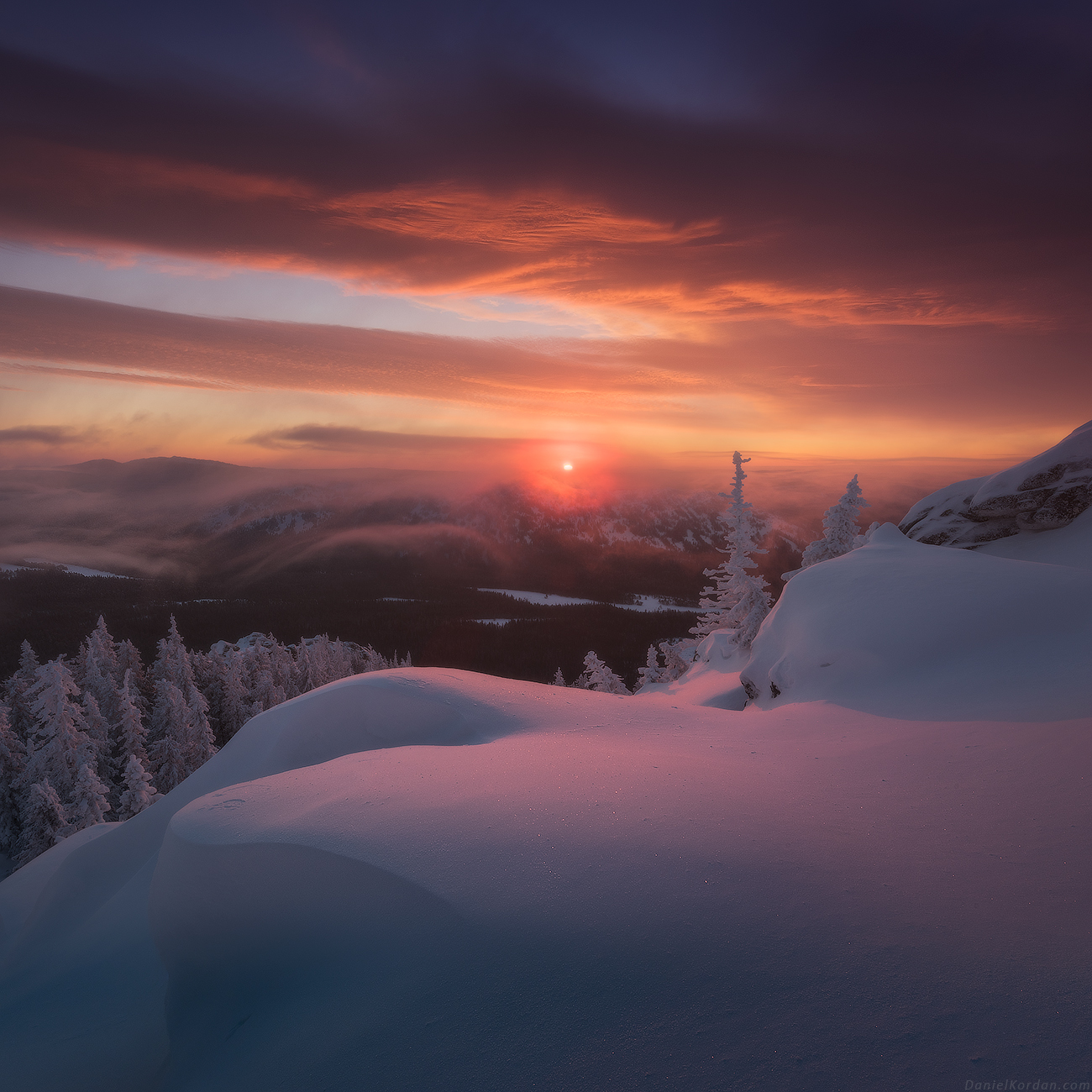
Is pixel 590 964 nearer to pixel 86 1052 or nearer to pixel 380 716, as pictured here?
pixel 86 1052

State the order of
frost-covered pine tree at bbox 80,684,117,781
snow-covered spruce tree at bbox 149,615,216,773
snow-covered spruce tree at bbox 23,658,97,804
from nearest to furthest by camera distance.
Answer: snow-covered spruce tree at bbox 23,658,97,804 < frost-covered pine tree at bbox 80,684,117,781 < snow-covered spruce tree at bbox 149,615,216,773

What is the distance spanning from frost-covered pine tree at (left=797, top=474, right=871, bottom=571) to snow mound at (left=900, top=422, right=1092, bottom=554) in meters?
6.04

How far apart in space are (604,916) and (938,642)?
388 inches

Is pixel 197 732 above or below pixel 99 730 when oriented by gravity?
below

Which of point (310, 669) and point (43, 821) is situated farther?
point (310, 669)

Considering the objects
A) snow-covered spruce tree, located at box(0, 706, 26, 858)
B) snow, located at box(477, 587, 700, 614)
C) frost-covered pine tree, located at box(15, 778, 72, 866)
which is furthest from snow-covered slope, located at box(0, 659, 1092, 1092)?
snow, located at box(477, 587, 700, 614)

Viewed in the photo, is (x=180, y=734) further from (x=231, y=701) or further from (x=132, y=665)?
(x=132, y=665)

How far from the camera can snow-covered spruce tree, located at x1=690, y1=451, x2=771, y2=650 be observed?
95.9 feet

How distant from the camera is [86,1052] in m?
5.00

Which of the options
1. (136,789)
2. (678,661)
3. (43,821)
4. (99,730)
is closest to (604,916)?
(136,789)

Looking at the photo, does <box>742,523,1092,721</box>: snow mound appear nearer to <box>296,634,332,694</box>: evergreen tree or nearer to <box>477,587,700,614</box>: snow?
<box>296,634,332,694</box>: evergreen tree

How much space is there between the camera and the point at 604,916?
385cm

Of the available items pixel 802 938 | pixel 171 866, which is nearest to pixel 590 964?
pixel 802 938

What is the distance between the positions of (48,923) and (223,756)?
3071 mm
